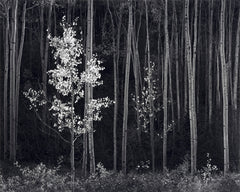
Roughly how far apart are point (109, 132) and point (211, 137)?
673 centimetres

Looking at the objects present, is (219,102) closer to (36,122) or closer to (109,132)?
(109,132)

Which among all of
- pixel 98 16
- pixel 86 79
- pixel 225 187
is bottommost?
pixel 225 187

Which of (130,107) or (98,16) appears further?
(98,16)

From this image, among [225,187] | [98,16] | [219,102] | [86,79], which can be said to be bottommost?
[225,187]

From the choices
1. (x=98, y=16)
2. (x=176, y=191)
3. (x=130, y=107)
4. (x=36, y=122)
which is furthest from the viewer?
(x=98, y=16)

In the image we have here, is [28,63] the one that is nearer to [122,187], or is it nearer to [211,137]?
[211,137]

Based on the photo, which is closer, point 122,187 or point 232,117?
point 122,187

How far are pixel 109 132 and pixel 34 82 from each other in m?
7.45

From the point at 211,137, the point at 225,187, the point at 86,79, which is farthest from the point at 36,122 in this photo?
the point at 225,187

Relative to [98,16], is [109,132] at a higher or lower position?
lower

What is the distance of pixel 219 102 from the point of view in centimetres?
2864

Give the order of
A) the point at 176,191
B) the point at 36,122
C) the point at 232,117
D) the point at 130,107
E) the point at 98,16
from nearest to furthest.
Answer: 1. the point at 176,191
2. the point at 232,117
3. the point at 36,122
4. the point at 130,107
5. the point at 98,16

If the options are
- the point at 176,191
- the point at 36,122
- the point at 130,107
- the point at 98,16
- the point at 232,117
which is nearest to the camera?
the point at 176,191

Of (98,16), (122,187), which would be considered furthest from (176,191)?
(98,16)
